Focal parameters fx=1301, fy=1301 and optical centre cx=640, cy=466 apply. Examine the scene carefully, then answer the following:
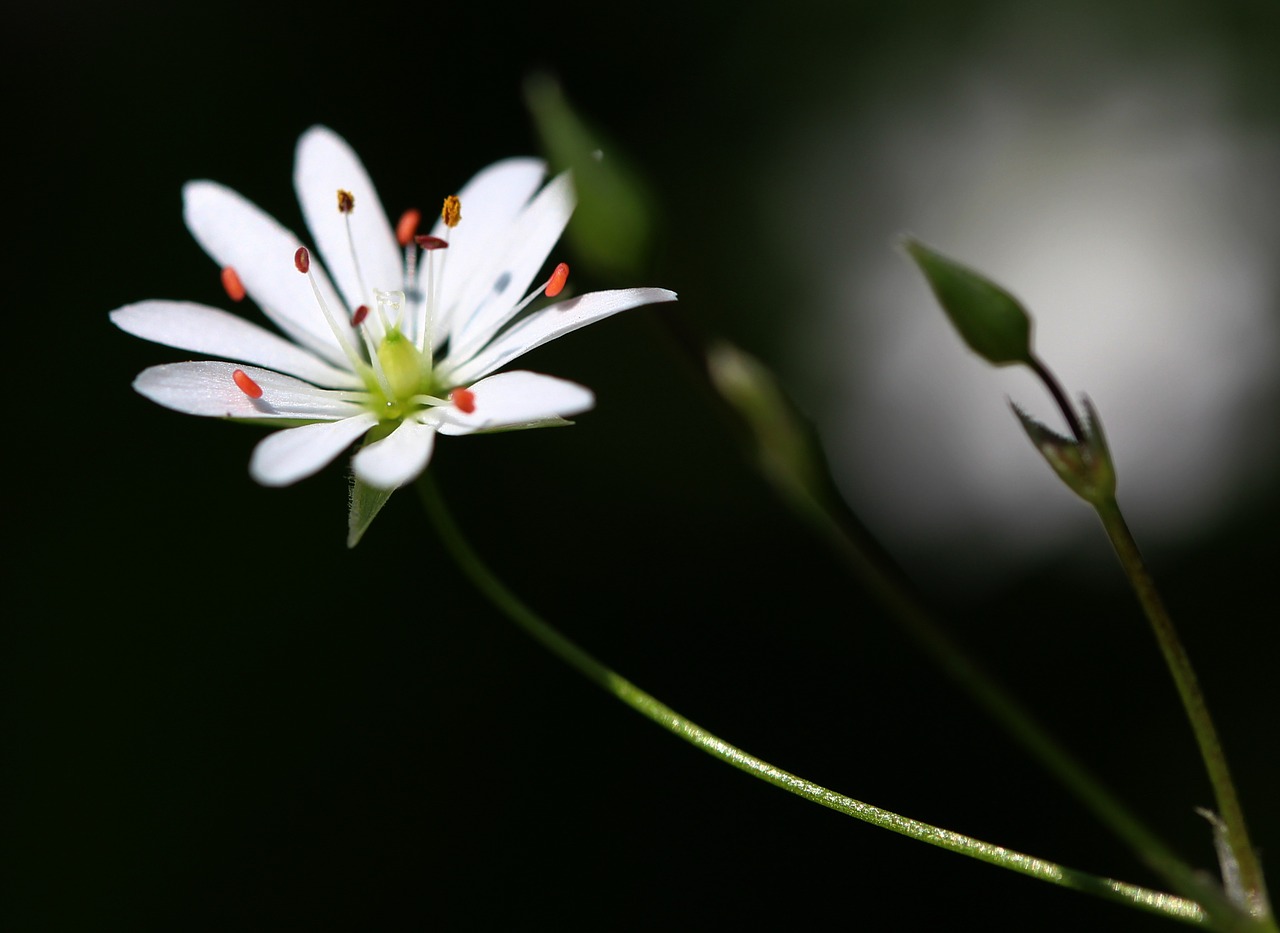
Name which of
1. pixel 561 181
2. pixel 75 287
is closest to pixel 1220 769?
pixel 561 181

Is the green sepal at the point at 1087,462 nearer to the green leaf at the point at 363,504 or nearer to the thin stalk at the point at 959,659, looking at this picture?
the thin stalk at the point at 959,659

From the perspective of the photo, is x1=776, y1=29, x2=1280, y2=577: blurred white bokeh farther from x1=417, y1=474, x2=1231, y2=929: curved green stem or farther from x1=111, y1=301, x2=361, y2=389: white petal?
x1=111, y1=301, x2=361, y2=389: white petal

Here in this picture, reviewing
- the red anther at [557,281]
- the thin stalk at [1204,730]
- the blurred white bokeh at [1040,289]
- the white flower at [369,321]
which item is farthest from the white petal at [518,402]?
the blurred white bokeh at [1040,289]

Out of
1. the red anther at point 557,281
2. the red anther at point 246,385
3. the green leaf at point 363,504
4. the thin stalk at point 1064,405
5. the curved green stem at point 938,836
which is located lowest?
the curved green stem at point 938,836

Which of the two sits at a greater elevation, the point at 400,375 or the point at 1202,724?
the point at 400,375

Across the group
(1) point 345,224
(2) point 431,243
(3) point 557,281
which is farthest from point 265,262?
(3) point 557,281

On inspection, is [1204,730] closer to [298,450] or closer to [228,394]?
[298,450]
